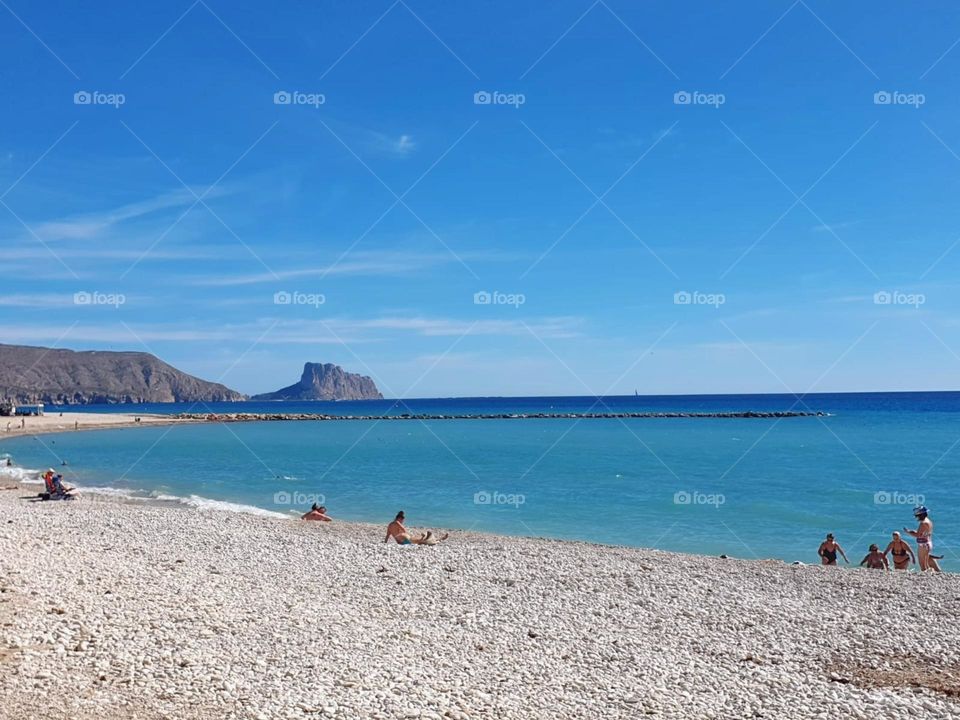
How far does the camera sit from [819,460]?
51.2m

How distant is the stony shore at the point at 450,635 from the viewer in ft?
25.9

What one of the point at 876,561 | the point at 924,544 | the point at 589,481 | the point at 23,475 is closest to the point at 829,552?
the point at 876,561

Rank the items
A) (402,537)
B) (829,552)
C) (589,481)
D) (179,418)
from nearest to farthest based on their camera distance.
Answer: (402,537), (829,552), (589,481), (179,418)

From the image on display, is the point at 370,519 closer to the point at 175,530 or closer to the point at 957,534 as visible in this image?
Answer: the point at 175,530

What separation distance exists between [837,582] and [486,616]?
23.3 ft

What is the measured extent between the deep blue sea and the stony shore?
28.2 ft

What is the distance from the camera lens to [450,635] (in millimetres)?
10336

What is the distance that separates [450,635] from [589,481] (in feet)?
95.6

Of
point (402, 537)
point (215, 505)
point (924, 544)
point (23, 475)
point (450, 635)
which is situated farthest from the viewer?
point (23, 475)

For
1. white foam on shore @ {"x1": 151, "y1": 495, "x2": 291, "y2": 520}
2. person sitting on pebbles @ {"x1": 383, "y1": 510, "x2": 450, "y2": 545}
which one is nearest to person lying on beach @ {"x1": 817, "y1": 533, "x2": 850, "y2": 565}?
person sitting on pebbles @ {"x1": 383, "y1": 510, "x2": 450, "y2": 545}

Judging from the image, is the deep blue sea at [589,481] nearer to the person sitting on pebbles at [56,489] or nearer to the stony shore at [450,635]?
the person sitting on pebbles at [56,489]

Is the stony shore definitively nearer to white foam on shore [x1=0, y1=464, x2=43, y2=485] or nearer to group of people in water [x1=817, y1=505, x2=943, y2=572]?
group of people in water [x1=817, y1=505, x2=943, y2=572]

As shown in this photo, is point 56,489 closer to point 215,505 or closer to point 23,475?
point 215,505

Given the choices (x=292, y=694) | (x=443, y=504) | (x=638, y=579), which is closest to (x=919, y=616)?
(x=638, y=579)
